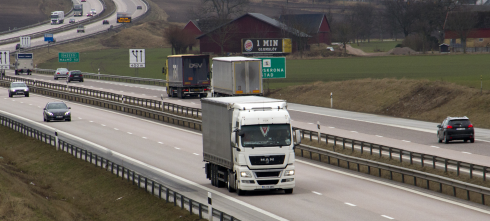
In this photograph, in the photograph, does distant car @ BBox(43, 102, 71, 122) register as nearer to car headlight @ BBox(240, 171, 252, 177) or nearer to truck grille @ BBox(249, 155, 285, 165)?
car headlight @ BBox(240, 171, 252, 177)

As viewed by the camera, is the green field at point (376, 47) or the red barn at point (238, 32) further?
the green field at point (376, 47)

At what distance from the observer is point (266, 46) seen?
206ft

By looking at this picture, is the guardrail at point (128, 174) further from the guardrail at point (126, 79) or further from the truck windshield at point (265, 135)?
the guardrail at point (126, 79)

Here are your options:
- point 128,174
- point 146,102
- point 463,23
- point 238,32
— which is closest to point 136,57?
point 146,102

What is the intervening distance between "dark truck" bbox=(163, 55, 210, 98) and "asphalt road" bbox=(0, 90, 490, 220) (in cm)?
2170

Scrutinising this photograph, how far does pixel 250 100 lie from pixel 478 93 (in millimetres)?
26966

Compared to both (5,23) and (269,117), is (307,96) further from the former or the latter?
(5,23)

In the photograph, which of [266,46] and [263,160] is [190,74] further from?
[263,160]

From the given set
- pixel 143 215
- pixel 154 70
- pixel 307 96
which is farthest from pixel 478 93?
pixel 154 70

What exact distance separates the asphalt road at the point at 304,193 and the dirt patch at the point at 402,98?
55.4ft

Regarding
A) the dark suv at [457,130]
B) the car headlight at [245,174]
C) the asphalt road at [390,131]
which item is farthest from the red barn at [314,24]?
the car headlight at [245,174]

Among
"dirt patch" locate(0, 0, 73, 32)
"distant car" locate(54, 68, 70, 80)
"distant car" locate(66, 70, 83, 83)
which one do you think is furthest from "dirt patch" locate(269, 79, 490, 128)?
"dirt patch" locate(0, 0, 73, 32)

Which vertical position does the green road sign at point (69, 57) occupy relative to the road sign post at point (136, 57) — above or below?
above

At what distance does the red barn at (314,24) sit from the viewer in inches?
5300
